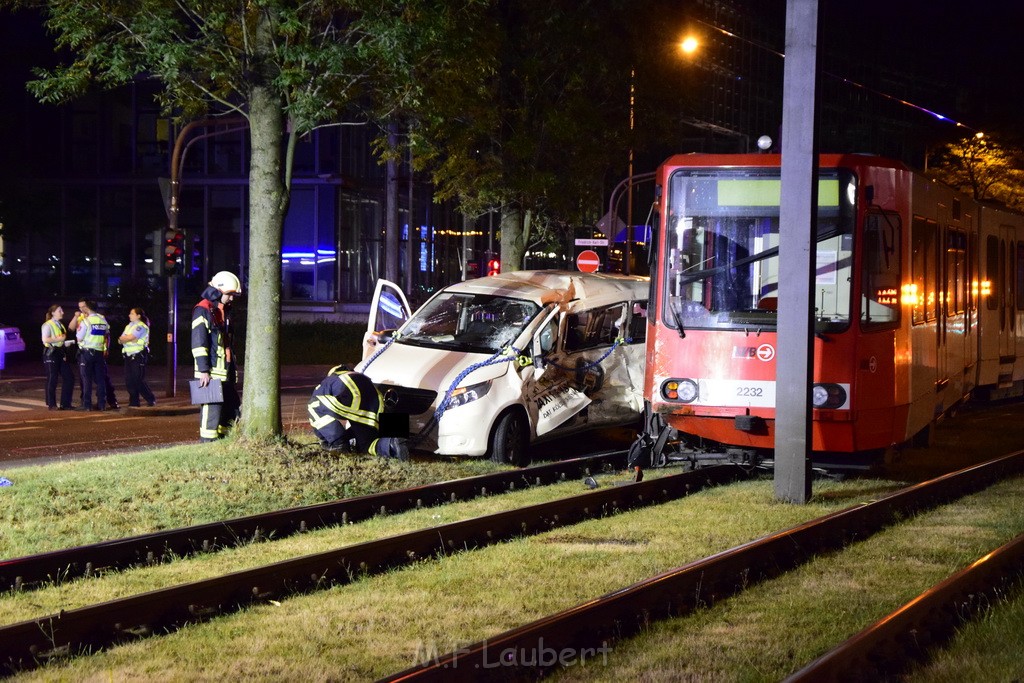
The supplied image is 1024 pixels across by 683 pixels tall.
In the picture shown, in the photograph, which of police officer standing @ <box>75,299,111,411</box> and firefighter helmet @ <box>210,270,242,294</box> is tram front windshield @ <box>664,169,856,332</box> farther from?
police officer standing @ <box>75,299,111,411</box>

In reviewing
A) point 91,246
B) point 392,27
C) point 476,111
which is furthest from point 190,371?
point 392,27

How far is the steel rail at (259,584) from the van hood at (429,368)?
2843 millimetres

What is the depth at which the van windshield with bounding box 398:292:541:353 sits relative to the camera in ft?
50.2

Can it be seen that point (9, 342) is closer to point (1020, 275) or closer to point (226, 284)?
point (226, 284)

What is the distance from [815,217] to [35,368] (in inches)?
1053

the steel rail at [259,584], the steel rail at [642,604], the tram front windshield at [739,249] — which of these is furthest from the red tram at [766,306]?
the steel rail at [259,584]

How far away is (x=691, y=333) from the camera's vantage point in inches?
504

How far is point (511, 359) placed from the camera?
14.8m

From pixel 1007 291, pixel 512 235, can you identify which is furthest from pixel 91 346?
pixel 1007 291

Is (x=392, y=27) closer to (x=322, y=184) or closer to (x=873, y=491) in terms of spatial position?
(x=873, y=491)

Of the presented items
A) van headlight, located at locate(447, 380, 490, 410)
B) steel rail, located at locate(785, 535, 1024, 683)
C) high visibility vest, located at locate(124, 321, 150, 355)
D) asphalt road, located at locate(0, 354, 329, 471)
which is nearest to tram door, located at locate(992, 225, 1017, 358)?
van headlight, located at locate(447, 380, 490, 410)

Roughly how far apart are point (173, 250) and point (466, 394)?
1214cm

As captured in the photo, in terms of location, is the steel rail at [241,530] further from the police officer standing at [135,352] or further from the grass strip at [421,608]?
the police officer standing at [135,352]

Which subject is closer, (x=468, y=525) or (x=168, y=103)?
(x=468, y=525)
